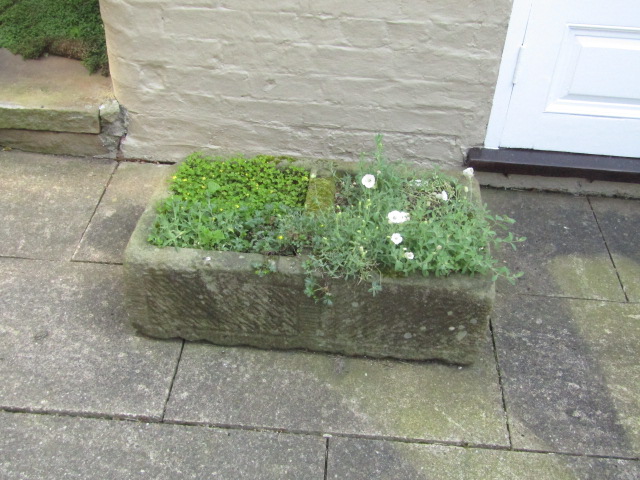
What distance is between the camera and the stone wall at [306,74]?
11.1 ft

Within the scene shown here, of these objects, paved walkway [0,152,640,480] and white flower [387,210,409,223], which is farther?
white flower [387,210,409,223]

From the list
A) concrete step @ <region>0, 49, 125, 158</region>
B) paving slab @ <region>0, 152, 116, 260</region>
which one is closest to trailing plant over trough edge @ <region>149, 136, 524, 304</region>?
paving slab @ <region>0, 152, 116, 260</region>

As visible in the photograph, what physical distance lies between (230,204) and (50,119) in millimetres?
1469

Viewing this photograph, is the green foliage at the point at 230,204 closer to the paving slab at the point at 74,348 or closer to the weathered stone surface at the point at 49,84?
the paving slab at the point at 74,348

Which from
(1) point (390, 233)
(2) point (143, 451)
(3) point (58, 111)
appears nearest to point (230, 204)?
(1) point (390, 233)

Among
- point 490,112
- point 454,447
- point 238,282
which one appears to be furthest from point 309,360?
point 490,112

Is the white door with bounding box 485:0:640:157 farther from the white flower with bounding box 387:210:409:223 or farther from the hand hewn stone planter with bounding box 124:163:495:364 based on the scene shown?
the hand hewn stone planter with bounding box 124:163:495:364

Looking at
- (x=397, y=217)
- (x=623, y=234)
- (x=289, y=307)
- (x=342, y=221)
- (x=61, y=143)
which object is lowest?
(x=623, y=234)

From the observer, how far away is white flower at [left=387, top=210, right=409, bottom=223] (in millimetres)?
2699

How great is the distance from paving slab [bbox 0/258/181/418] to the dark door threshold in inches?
80.5

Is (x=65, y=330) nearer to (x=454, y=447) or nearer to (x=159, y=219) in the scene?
(x=159, y=219)

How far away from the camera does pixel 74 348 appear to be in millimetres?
2893

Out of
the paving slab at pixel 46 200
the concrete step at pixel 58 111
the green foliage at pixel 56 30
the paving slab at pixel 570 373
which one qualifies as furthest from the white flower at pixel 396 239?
the green foliage at pixel 56 30

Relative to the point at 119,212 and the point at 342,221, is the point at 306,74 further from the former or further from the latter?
the point at 119,212
